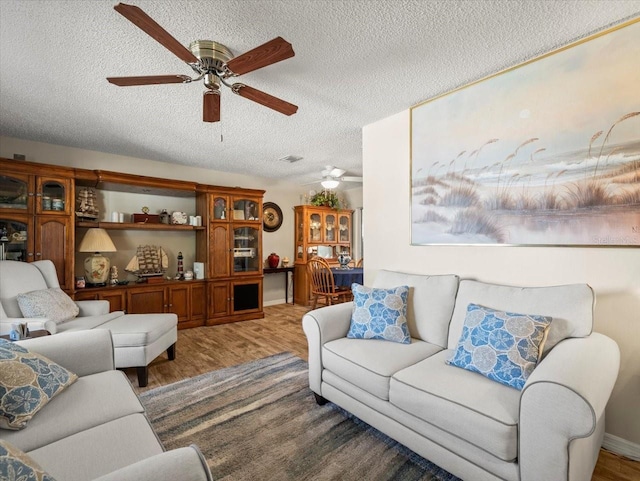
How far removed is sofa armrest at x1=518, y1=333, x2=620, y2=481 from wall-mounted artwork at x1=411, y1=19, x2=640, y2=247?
92 cm

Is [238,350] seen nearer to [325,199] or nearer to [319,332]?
[319,332]

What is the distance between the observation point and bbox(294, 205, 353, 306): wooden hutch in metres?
5.61

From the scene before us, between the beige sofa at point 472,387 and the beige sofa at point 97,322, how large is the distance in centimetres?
142

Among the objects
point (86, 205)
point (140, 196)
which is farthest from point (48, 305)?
point (140, 196)

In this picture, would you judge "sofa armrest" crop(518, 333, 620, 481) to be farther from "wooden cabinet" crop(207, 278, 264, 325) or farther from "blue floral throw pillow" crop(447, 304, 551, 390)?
"wooden cabinet" crop(207, 278, 264, 325)

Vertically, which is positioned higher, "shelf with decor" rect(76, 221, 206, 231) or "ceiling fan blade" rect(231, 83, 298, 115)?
"ceiling fan blade" rect(231, 83, 298, 115)

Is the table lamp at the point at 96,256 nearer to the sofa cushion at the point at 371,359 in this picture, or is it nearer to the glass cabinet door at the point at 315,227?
the sofa cushion at the point at 371,359

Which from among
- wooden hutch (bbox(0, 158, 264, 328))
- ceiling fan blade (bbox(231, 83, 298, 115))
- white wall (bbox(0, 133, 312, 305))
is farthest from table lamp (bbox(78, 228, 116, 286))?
ceiling fan blade (bbox(231, 83, 298, 115))

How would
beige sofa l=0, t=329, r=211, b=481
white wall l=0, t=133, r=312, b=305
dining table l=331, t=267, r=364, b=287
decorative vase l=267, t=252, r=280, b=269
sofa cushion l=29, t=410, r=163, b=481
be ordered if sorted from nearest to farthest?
beige sofa l=0, t=329, r=211, b=481, sofa cushion l=29, t=410, r=163, b=481, white wall l=0, t=133, r=312, b=305, dining table l=331, t=267, r=364, b=287, decorative vase l=267, t=252, r=280, b=269

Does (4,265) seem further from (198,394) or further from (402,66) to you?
(402,66)

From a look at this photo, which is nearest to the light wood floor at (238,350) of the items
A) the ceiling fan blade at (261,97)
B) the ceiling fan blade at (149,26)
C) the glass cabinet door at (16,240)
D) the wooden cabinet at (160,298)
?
the wooden cabinet at (160,298)

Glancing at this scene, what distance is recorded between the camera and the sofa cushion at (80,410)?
112 centimetres

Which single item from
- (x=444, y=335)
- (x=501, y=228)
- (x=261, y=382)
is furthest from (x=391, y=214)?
(x=261, y=382)

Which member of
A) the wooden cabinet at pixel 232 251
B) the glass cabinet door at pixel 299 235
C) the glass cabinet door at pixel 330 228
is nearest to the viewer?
the wooden cabinet at pixel 232 251
